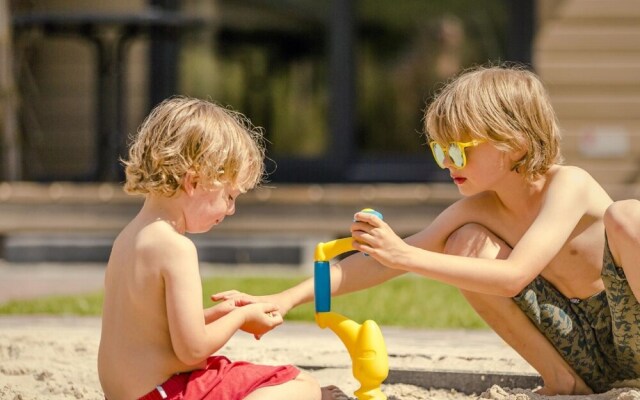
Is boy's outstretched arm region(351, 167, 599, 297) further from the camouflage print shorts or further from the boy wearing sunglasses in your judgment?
the camouflage print shorts

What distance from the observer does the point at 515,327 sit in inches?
120

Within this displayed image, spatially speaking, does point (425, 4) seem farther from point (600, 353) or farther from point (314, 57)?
point (600, 353)

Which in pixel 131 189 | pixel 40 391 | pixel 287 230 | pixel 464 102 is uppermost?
pixel 464 102

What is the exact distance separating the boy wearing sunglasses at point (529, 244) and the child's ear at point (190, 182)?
34cm

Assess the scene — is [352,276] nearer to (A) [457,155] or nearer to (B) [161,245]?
(A) [457,155]

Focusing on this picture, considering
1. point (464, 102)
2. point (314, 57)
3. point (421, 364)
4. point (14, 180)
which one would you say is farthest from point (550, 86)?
point (464, 102)

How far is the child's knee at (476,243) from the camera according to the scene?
2.97 meters

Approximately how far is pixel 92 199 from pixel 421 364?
4.44 metres

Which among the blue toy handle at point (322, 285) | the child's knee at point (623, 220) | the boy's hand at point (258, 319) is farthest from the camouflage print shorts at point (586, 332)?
the boy's hand at point (258, 319)

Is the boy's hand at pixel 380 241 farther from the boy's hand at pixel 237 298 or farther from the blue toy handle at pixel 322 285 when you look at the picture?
the boy's hand at pixel 237 298

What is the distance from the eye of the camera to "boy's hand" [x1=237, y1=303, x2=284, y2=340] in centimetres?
273

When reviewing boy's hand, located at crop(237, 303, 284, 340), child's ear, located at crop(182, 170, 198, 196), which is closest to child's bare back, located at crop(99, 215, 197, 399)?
child's ear, located at crop(182, 170, 198, 196)

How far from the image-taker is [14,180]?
337 inches

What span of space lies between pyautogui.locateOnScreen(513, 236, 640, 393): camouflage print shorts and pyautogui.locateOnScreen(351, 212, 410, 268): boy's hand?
1.47 ft
